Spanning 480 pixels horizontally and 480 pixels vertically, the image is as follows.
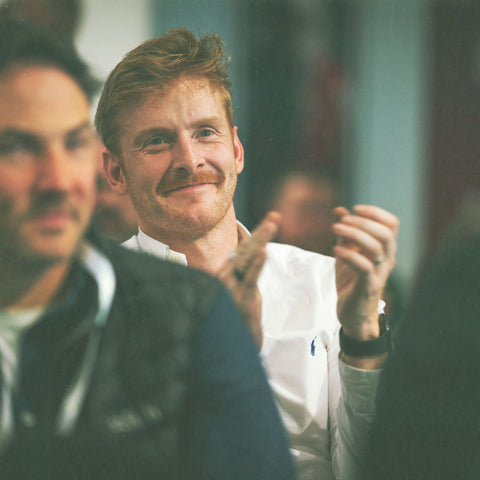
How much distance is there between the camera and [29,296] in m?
1.21

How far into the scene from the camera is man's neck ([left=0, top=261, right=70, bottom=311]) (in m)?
1.21

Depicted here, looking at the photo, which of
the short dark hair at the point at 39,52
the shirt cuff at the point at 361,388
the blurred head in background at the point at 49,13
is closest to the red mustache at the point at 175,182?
the short dark hair at the point at 39,52

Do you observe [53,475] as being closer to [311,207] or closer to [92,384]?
[92,384]

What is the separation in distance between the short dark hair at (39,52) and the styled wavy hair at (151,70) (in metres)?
0.06

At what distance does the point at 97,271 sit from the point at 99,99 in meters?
0.37

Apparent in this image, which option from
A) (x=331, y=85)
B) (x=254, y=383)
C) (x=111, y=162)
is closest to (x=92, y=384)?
(x=254, y=383)

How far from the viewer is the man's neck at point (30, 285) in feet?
3.97

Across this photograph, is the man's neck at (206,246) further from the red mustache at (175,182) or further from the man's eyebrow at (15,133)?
the man's eyebrow at (15,133)

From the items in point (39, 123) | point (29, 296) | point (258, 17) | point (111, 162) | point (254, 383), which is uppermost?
point (258, 17)

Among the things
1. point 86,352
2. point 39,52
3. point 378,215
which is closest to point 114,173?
point 39,52

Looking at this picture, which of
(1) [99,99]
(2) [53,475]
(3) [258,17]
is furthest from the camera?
(3) [258,17]

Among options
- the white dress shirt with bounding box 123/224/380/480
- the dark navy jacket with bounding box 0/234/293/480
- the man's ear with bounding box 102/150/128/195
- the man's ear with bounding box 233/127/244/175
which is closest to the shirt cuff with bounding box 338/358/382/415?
the white dress shirt with bounding box 123/224/380/480

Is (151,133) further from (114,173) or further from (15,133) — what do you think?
(15,133)

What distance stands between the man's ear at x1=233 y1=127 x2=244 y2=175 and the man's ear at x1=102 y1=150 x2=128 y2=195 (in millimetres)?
255
